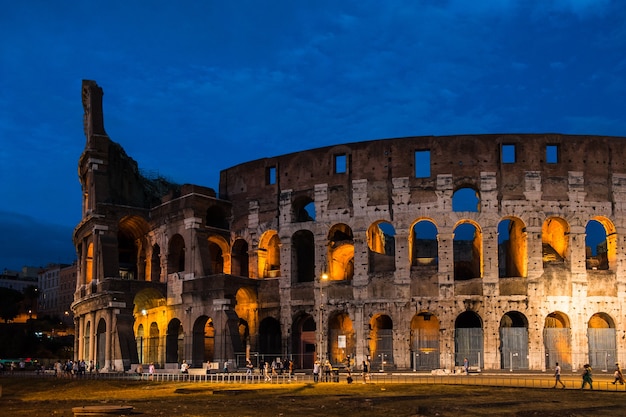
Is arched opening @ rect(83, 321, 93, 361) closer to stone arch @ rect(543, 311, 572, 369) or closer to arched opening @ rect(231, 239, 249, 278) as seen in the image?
arched opening @ rect(231, 239, 249, 278)

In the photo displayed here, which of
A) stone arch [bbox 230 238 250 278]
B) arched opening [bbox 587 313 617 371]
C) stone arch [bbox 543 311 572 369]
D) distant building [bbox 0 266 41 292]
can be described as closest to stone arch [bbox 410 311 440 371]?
stone arch [bbox 543 311 572 369]

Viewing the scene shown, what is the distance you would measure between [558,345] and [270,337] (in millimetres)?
16604

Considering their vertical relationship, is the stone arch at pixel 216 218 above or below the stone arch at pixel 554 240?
above

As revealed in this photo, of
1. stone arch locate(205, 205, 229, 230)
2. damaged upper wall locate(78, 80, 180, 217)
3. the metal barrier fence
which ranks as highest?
damaged upper wall locate(78, 80, 180, 217)

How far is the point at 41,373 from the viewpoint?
49156mm

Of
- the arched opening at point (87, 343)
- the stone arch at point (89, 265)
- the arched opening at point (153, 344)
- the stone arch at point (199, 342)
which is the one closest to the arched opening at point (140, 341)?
the arched opening at point (153, 344)

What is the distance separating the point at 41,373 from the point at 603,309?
33818 millimetres

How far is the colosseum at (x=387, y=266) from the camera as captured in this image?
1593 inches

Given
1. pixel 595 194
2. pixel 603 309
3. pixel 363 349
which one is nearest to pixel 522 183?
pixel 595 194

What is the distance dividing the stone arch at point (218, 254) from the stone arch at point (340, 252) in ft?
24.1

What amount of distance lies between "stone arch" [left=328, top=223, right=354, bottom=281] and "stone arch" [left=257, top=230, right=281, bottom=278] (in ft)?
12.0

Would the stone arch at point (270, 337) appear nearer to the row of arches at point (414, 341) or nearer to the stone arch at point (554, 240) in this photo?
the row of arches at point (414, 341)

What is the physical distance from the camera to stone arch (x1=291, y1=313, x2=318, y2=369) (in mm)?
44844

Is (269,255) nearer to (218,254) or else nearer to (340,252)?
(340,252)
